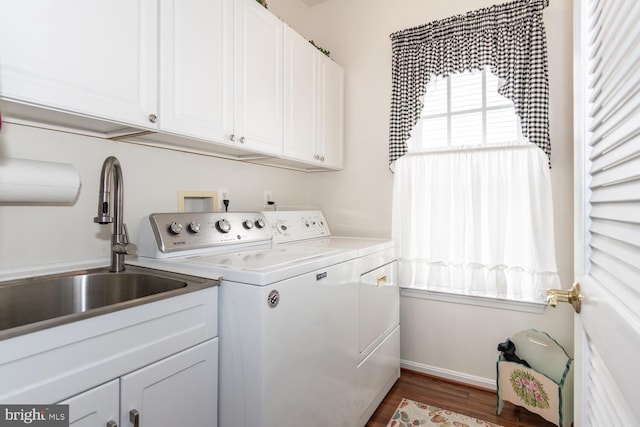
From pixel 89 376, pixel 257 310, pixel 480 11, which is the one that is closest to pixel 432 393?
pixel 257 310

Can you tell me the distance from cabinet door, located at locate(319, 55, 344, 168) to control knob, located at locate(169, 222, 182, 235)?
119cm

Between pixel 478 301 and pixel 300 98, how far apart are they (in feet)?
5.78

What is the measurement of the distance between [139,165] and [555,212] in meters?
2.28

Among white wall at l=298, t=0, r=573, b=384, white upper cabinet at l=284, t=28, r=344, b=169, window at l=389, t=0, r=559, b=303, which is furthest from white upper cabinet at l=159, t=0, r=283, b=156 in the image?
window at l=389, t=0, r=559, b=303

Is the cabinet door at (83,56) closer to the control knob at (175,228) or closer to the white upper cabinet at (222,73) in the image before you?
the white upper cabinet at (222,73)

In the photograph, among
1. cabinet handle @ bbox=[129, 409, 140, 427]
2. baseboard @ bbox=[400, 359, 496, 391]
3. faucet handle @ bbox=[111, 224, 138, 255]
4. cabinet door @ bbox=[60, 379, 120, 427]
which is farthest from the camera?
baseboard @ bbox=[400, 359, 496, 391]

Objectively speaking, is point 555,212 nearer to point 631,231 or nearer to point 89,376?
point 631,231

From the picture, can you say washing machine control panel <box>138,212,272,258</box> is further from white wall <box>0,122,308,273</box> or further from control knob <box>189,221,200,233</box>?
white wall <box>0,122,308,273</box>

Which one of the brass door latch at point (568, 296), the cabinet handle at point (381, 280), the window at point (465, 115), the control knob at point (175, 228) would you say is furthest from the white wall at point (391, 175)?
the control knob at point (175, 228)

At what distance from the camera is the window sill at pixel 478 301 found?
6.75 ft

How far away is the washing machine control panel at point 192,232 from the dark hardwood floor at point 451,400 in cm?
127

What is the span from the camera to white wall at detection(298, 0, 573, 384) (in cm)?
195

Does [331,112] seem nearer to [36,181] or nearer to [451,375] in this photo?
[36,181]

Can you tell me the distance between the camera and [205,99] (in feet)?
4.93
